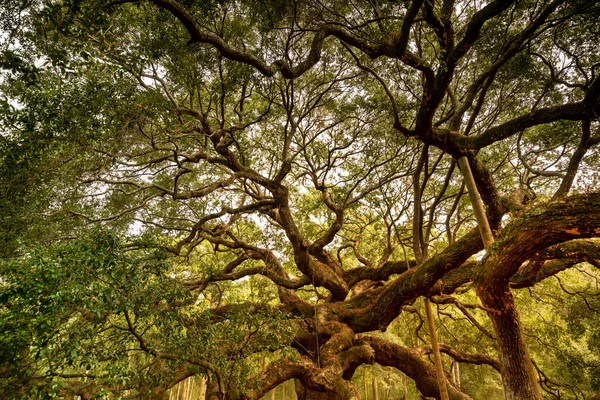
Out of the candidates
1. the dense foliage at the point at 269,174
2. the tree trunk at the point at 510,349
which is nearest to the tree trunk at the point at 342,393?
the dense foliage at the point at 269,174

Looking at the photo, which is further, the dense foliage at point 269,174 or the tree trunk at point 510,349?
the tree trunk at point 510,349

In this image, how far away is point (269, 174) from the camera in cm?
822

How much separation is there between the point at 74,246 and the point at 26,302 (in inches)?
21.6

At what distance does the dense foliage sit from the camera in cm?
287

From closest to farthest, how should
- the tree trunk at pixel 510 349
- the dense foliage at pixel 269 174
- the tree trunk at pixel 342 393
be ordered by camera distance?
1. the dense foliage at pixel 269 174
2. the tree trunk at pixel 510 349
3. the tree trunk at pixel 342 393

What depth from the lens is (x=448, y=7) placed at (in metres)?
4.28

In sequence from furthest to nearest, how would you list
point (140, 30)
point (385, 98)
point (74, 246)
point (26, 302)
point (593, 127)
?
point (385, 98), point (593, 127), point (140, 30), point (74, 246), point (26, 302)

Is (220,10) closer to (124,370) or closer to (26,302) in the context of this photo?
(26,302)

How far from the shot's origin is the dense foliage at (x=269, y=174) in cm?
287

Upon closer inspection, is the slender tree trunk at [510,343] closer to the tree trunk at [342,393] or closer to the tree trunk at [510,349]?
the tree trunk at [510,349]

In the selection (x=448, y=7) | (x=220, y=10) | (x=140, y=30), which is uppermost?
(x=220, y=10)

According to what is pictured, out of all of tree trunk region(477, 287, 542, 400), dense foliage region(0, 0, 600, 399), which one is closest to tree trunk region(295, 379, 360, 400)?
dense foliage region(0, 0, 600, 399)

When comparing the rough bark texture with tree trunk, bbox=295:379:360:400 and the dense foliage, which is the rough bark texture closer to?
the dense foliage

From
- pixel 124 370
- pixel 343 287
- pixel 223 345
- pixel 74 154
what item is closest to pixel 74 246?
pixel 124 370
